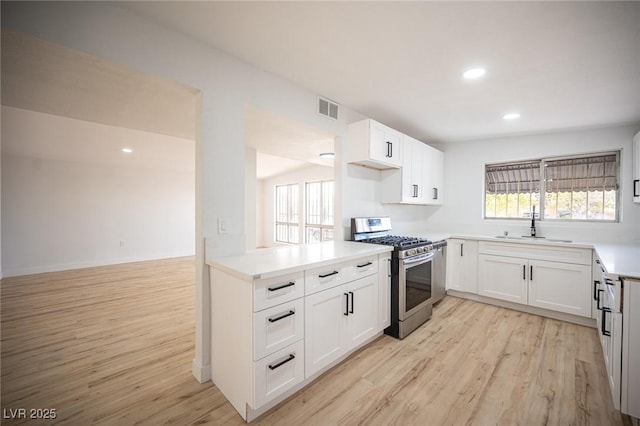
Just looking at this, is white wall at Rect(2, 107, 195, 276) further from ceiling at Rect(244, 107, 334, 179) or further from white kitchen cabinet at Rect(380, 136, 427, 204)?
white kitchen cabinet at Rect(380, 136, 427, 204)

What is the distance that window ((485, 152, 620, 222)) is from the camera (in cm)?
345

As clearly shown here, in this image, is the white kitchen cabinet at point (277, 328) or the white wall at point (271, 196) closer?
the white kitchen cabinet at point (277, 328)

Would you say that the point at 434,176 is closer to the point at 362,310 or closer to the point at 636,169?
the point at 636,169

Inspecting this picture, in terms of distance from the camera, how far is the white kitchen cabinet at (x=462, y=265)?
3.75m

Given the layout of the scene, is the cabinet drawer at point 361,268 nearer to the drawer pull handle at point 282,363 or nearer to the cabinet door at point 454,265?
the drawer pull handle at point 282,363

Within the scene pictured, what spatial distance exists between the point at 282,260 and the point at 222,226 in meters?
0.53

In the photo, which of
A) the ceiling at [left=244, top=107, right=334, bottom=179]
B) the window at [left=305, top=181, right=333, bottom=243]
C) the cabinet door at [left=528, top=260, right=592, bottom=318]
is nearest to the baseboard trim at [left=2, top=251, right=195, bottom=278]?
the window at [left=305, top=181, right=333, bottom=243]

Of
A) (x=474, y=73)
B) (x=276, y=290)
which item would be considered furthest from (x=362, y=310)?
(x=474, y=73)

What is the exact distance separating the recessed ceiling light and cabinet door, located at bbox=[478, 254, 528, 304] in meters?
2.40

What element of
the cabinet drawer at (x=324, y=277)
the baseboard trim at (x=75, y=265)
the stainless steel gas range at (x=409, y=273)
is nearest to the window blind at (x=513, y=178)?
the stainless steel gas range at (x=409, y=273)

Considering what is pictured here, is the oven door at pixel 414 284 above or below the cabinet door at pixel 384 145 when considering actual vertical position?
below

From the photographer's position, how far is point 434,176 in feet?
13.8

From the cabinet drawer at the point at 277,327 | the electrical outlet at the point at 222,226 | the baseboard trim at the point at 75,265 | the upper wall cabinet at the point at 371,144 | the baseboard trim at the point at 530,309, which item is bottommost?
the baseboard trim at the point at 530,309

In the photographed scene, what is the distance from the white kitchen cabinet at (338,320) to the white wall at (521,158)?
2.68 metres
